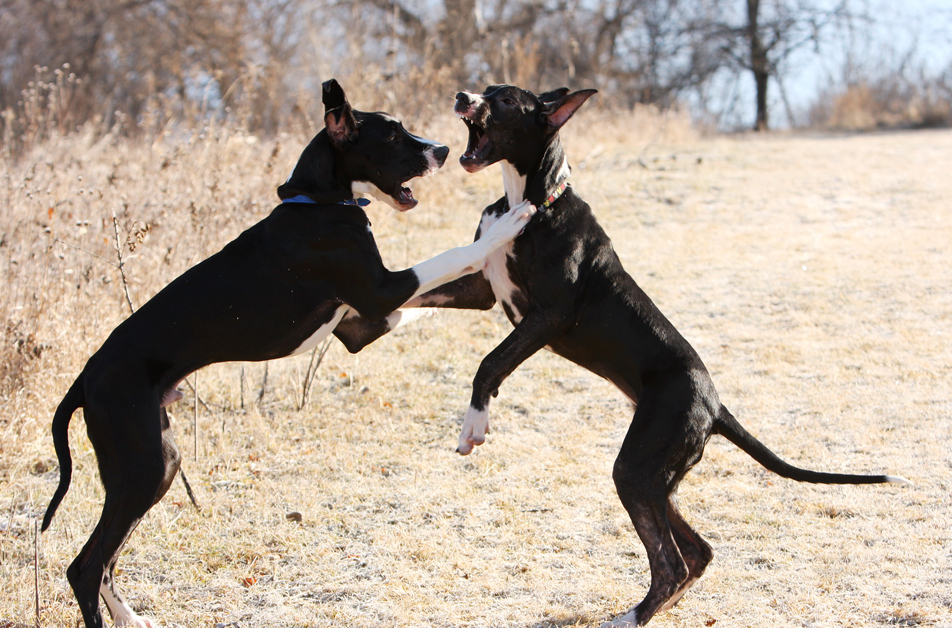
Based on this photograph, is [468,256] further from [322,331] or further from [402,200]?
[322,331]

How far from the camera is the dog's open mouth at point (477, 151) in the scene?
3.66 m

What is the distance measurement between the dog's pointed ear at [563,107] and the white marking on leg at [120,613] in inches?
105

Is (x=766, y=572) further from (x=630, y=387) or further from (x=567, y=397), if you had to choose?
(x=567, y=397)

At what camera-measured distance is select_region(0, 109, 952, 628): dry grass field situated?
3.85 metres

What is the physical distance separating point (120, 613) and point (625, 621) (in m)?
2.05

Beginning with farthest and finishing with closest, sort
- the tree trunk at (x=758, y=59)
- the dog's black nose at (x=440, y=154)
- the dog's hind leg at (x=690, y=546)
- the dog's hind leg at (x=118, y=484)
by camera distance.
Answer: the tree trunk at (x=758, y=59), the dog's black nose at (x=440, y=154), the dog's hind leg at (x=690, y=546), the dog's hind leg at (x=118, y=484)

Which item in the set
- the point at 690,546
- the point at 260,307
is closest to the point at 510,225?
the point at 260,307

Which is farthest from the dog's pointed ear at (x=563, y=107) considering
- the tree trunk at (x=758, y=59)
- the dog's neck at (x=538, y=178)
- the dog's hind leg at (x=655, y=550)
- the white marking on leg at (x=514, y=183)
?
the tree trunk at (x=758, y=59)

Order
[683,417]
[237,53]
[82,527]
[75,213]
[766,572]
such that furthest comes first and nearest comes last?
[237,53] < [75,213] < [82,527] < [766,572] < [683,417]

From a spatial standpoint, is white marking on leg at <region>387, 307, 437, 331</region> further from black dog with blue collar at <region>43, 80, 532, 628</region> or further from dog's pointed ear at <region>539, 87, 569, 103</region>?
dog's pointed ear at <region>539, 87, 569, 103</region>

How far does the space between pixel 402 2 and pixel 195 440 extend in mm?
15840

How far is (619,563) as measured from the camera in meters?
4.12

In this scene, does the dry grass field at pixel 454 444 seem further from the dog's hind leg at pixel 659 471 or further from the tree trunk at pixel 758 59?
the tree trunk at pixel 758 59

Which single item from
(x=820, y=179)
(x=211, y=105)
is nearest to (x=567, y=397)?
(x=820, y=179)
